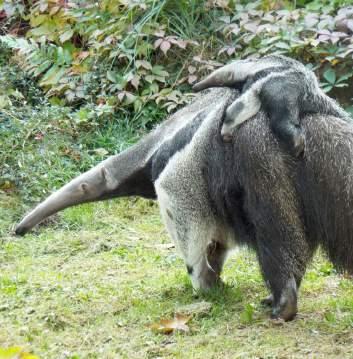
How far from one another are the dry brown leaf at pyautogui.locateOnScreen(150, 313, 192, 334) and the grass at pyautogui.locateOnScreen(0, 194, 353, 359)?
50mm

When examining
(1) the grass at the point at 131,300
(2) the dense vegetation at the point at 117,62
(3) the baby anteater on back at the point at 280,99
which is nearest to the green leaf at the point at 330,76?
(2) the dense vegetation at the point at 117,62

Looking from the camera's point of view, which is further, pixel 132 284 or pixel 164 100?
pixel 164 100

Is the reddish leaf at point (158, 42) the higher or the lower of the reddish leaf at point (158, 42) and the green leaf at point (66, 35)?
the higher

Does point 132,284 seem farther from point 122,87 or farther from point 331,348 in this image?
point 122,87

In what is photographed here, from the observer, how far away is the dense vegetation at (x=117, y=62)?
10117 millimetres

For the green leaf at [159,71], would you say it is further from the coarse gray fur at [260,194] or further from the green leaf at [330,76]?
the coarse gray fur at [260,194]

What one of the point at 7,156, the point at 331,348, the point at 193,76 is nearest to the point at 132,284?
the point at 331,348

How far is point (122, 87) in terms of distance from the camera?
36.0ft

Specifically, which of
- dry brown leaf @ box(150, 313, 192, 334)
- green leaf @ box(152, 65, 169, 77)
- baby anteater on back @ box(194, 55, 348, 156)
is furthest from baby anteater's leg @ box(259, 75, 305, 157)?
green leaf @ box(152, 65, 169, 77)

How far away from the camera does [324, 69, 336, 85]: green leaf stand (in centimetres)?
990

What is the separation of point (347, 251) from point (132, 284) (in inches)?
84.0

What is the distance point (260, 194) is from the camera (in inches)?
225

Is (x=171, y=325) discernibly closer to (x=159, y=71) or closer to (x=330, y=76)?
(x=330, y=76)

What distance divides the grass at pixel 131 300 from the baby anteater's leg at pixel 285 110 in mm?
1206
